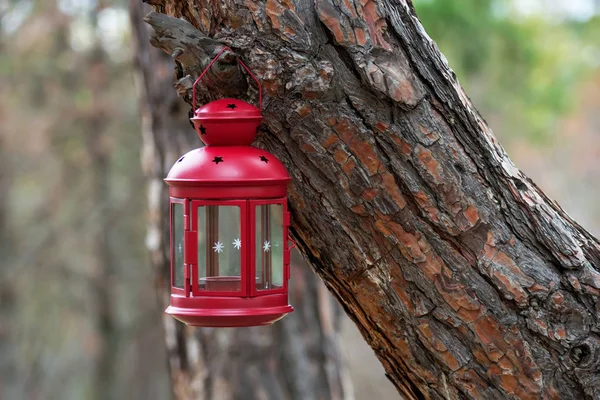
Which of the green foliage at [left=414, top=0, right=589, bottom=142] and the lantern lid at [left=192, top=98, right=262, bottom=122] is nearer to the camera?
the lantern lid at [left=192, top=98, right=262, bottom=122]

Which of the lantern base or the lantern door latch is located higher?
the lantern door latch

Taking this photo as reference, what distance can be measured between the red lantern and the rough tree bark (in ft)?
0.25

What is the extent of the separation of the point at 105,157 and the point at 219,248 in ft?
37.0

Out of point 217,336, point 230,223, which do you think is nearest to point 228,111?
point 230,223

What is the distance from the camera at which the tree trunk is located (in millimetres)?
4383

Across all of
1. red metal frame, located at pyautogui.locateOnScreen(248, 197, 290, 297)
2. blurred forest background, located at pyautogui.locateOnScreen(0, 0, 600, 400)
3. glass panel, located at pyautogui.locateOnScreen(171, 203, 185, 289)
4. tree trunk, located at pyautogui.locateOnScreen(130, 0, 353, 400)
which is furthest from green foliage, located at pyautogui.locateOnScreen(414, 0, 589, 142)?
red metal frame, located at pyautogui.locateOnScreen(248, 197, 290, 297)

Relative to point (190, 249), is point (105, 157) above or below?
below

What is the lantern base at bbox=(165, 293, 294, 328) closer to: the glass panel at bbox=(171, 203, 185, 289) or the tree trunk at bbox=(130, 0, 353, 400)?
the glass panel at bbox=(171, 203, 185, 289)

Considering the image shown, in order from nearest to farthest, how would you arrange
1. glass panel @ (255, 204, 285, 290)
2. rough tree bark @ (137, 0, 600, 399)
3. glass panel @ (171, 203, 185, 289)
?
rough tree bark @ (137, 0, 600, 399), glass panel @ (255, 204, 285, 290), glass panel @ (171, 203, 185, 289)

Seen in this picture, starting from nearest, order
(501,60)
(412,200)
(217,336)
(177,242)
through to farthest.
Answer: (412,200) < (177,242) < (217,336) < (501,60)

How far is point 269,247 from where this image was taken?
2.33 meters

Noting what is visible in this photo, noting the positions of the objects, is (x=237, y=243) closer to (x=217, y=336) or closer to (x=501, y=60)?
(x=217, y=336)

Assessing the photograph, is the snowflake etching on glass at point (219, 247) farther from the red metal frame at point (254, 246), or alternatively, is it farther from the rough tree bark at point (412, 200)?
the rough tree bark at point (412, 200)

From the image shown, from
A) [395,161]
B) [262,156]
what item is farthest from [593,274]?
[262,156]
